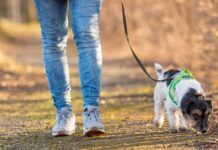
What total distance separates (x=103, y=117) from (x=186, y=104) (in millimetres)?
2033

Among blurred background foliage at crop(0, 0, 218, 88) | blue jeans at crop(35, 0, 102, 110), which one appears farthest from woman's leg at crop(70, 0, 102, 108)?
blurred background foliage at crop(0, 0, 218, 88)

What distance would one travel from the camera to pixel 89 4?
6.32m

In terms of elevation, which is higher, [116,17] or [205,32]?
[116,17]

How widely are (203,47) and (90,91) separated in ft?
16.1

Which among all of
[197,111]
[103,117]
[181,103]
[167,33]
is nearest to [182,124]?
[181,103]

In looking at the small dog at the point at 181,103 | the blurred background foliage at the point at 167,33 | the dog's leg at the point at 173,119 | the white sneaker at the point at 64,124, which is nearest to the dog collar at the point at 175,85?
the small dog at the point at 181,103

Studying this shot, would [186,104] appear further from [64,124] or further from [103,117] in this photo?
[103,117]

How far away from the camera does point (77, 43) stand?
6.45 m

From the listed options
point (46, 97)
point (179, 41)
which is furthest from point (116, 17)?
point (46, 97)

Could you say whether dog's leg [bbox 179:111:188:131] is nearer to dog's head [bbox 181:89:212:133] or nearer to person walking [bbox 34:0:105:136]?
dog's head [bbox 181:89:212:133]

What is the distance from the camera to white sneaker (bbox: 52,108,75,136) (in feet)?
21.8

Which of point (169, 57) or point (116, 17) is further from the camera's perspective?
point (116, 17)

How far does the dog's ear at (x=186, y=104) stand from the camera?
21.3 feet

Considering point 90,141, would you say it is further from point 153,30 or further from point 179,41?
point 153,30
